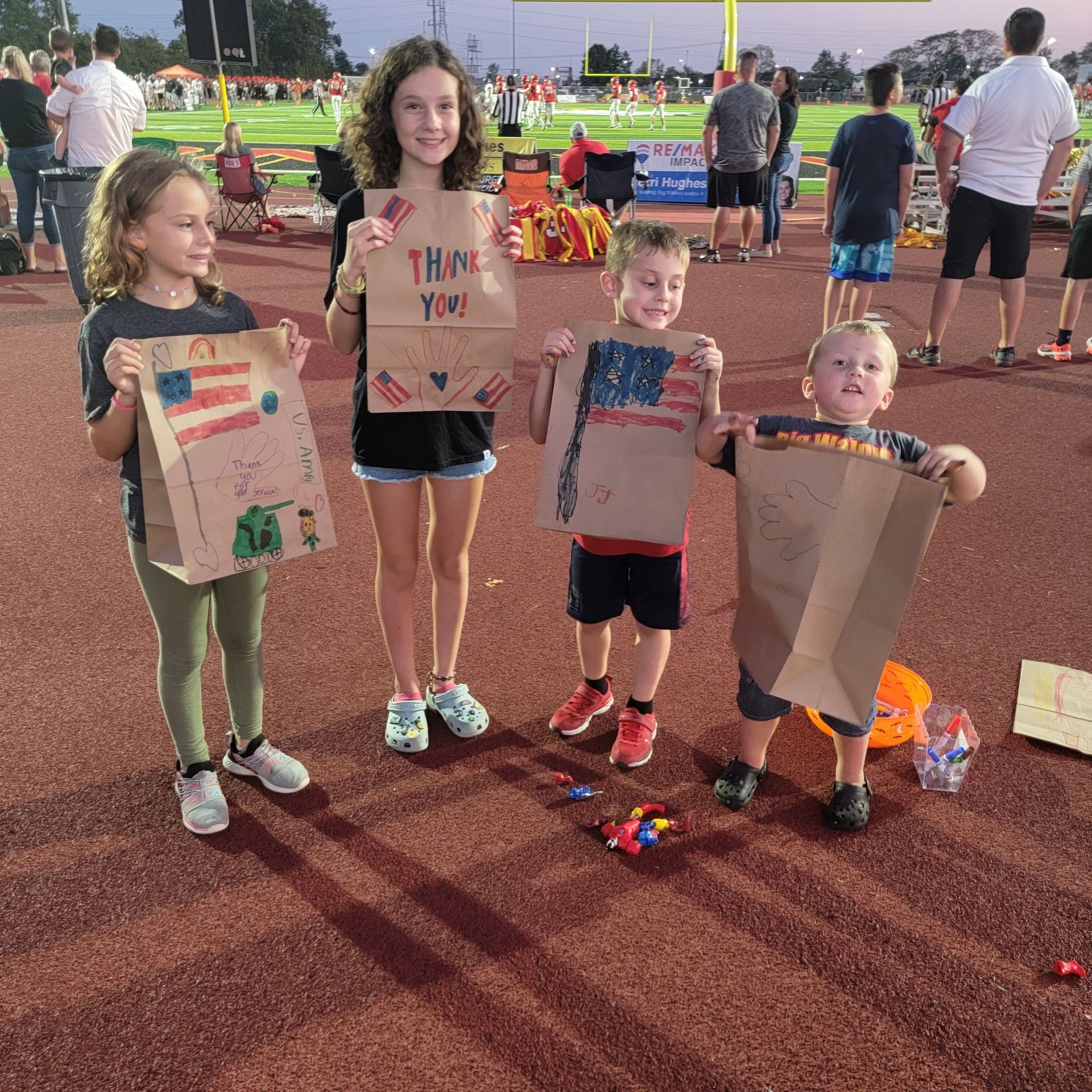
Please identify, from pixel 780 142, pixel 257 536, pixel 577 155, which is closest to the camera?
pixel 257 536

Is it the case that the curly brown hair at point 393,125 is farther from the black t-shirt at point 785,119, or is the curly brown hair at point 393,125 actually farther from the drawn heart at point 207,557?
the black t-shirt at point 785,119

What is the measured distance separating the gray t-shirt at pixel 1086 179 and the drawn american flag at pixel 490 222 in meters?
6.32

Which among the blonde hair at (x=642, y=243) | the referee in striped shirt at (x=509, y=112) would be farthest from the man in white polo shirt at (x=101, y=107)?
the referee in striped shirt at (x=509, y=112)

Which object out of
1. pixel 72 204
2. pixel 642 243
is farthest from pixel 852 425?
pixel 72 204

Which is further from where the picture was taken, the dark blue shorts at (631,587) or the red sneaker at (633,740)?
the red sneaker at (633,740)

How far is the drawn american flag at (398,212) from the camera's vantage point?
227 cm

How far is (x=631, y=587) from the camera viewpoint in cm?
282

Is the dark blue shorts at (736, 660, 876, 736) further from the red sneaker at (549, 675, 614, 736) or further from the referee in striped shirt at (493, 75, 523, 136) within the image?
the referee in striped shirt at (493, 75, 523, 136)

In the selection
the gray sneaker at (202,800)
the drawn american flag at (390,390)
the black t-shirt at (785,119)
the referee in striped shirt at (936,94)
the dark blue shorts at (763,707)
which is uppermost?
the referee in striped shirt at (936,94)

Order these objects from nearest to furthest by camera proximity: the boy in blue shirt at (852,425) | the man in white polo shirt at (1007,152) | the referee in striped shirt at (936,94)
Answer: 1. the boy in blue shirt at (852,425)
2. the man in white polo shirt at (1007,152)
3. the referee in striped shirt at (936,94)

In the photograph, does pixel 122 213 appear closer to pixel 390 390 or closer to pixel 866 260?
pixel 390 390

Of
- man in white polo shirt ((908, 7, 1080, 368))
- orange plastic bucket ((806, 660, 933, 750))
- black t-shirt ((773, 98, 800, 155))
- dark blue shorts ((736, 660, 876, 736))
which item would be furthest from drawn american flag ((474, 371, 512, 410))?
black t-shirt ((773, 98, 800, 155))

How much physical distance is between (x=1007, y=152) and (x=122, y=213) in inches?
248

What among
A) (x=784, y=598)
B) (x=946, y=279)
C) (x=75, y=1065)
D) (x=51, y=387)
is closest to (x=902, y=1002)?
(x=784, y=598)
